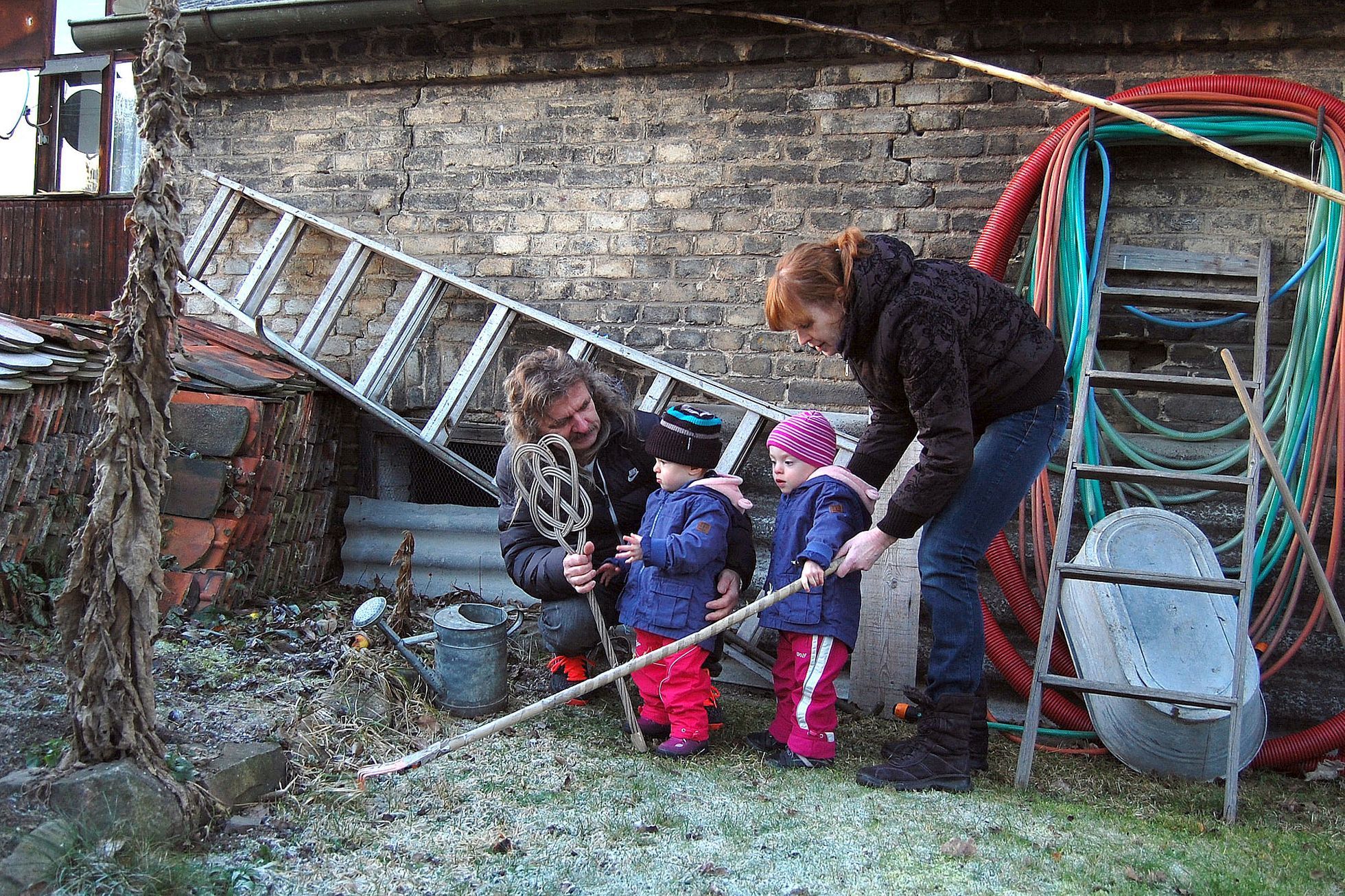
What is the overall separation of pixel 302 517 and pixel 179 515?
67 cm

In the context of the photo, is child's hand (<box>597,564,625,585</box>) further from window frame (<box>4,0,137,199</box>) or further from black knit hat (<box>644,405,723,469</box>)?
window frame (<box>4,0,137,199</box>)

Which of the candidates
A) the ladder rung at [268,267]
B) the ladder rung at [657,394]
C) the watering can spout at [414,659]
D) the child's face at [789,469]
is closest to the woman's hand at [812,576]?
the child's face at [789,469]

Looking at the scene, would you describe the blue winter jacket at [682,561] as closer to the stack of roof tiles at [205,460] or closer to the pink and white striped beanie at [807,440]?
the pink and white striped beanie at [807,440]

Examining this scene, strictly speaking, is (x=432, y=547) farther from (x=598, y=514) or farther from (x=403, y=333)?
(x=598, y=514)

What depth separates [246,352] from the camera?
4.82m

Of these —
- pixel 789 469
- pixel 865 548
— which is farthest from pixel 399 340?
pixel 865 548

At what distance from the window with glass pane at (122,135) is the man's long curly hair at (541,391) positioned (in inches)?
195

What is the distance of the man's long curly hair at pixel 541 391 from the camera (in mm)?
3391

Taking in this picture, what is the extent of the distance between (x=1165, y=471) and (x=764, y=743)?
5.44ft

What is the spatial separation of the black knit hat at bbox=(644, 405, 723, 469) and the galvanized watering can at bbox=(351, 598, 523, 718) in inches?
32.8

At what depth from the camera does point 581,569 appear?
3199mm

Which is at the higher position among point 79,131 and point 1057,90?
point 79,131

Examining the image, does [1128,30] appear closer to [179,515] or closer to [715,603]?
Answer: [715,603]

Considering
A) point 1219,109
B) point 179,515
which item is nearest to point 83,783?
point 179,515
